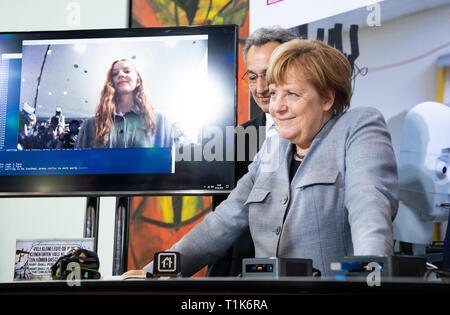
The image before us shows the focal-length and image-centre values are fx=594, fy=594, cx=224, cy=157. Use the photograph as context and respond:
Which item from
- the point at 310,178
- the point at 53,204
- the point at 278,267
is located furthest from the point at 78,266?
the point at 53,204

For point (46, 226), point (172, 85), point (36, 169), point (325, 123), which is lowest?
point (46, 226)

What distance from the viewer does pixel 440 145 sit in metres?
1.95

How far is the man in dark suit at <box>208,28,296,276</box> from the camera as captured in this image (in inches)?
73.4

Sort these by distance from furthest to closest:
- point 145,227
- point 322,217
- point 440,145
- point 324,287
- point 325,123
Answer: point 145,227, point 440,145, point 325,123, point 322,217, point 324,287

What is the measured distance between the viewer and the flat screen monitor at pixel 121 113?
2037 millimetres

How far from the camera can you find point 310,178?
1.62 meters

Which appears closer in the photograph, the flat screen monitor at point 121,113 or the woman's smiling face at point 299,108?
the woman's smiling face at point 299,108

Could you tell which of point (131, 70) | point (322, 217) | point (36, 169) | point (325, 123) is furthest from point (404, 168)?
point (36, 169)

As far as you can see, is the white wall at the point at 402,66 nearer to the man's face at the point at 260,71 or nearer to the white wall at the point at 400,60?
the white wall at the point at 400,60

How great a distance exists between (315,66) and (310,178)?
1.12 feet

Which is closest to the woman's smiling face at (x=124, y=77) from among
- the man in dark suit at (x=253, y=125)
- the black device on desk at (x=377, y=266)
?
the man in dark suit at (x=253, y=125)

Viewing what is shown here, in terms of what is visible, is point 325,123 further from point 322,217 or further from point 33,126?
point 33,126

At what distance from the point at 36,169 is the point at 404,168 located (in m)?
1.28

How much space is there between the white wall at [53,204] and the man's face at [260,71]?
1.11 meters
